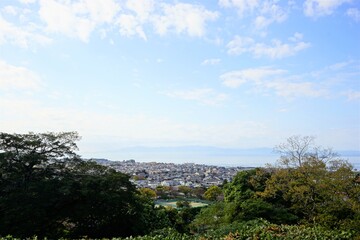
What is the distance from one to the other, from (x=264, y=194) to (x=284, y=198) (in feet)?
3.52

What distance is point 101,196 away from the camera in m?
15.8

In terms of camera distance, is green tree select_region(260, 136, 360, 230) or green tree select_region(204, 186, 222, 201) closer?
green tree select_region(260, 136, 360, 230)

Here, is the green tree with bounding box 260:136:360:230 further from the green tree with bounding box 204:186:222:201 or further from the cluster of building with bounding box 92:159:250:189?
the green tree with bounding box 204:186:222:201

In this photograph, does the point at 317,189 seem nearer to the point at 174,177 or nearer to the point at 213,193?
the point at 213,193

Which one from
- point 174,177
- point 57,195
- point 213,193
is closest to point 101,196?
point 57,195

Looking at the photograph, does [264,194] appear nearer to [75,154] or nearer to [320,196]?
[320,196]

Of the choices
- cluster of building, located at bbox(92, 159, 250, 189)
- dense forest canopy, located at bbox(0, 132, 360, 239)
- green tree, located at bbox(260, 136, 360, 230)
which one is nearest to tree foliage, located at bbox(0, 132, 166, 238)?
dense forest canopy, located at bbox(0, 132, 360, 239)

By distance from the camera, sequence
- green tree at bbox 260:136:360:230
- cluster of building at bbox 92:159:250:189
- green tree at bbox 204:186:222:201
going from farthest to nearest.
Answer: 1. cluster of building at bbox 92:159:250:189
2. green tree at bbox 204:186:222:201
3. green tree at bbox 260:136:360:230

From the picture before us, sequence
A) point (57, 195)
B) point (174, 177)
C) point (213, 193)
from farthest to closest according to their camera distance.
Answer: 1. point (174, 177)
2. point (213, 193)
3. point (57, 195)

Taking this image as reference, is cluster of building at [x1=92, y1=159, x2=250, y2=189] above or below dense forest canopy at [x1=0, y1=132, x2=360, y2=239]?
below

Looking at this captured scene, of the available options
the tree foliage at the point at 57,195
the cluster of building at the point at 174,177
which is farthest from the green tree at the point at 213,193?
the tree foliage at the point at 57,195

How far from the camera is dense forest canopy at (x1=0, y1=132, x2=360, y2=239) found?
14.3 m

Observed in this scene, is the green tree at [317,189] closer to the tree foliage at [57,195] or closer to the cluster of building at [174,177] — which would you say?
the tree foliage at [57,195]

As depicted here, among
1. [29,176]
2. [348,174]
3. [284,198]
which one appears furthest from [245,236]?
[29,176]
